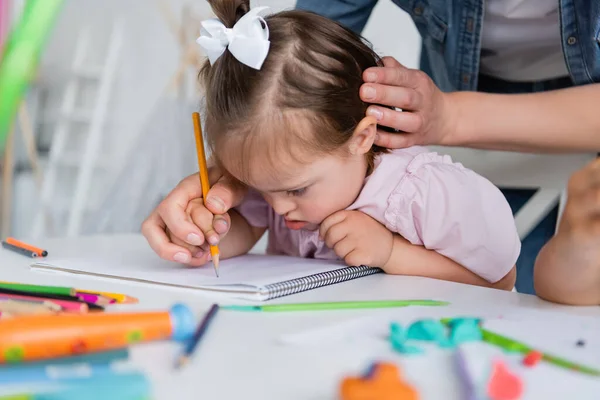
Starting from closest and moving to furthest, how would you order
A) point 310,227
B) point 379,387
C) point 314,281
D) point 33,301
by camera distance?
point 379,387 → point 33,301 → point 314,281 → point 310,227

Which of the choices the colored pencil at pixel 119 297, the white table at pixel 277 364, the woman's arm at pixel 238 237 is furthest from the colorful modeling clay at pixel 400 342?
the woman's arm at pixel 238 237

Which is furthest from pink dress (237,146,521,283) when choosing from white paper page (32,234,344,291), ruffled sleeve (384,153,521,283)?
white paper page (32,234,344,291)

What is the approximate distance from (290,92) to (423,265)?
10.7 inches

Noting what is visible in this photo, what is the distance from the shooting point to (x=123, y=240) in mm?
1069

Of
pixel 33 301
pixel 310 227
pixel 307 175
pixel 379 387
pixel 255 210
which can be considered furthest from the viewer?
pixel 255 210

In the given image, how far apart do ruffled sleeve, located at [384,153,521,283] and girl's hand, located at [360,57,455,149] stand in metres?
0.06

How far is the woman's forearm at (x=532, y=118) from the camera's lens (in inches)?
32.7

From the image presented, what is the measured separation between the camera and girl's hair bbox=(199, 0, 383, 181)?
0.75m

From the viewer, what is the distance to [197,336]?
0.45 m

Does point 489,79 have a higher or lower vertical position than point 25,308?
higher

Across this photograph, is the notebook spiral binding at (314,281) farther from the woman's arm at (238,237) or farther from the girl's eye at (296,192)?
the woman's arm at (238,237)

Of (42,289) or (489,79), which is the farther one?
(489,79)

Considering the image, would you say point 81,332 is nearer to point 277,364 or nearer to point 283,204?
point 277,364

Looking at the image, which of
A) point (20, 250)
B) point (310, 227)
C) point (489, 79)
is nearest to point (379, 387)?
point (310, 227)
